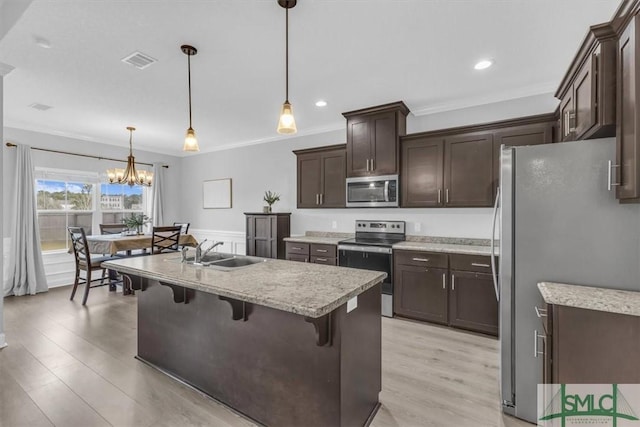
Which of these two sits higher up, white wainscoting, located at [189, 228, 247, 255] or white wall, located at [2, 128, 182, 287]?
white wall, located at [2, 128, 182, 287]

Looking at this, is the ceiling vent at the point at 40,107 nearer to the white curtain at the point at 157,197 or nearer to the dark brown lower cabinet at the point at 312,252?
the white curtain at the point at 157,197

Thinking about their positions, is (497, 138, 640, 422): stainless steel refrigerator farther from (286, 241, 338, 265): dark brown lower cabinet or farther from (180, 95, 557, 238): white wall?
(286, 241, 338, 265): dark brown lower cabinet

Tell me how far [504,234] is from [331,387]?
1460 mm

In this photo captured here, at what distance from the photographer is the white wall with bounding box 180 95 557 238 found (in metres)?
3.67

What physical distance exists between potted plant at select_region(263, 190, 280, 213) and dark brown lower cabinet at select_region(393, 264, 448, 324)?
8.12 feet

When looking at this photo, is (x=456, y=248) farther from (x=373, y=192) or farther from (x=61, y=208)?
(x=61, y=208)

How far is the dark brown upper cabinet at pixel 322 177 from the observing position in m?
4.45

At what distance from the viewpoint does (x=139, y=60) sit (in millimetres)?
2695

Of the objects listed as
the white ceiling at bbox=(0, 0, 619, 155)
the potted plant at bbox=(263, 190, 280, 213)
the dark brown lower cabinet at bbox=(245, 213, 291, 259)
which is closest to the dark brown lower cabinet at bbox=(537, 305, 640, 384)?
the white ceiling at bbox=(0, 0, 619, 155)

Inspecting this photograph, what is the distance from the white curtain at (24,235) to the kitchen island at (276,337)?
3.57 meters

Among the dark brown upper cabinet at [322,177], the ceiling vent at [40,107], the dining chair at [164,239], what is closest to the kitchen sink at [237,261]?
the dark brown upper cabinet at [322,177]

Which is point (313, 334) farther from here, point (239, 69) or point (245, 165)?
point (245, 165)

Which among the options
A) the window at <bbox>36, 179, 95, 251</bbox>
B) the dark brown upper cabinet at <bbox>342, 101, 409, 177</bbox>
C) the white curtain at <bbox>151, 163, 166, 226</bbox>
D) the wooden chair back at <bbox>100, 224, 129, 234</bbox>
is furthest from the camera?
→ the white curtain at <bbox>151, 163, 166, 226</bbox>

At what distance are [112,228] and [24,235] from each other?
1.12 meters
